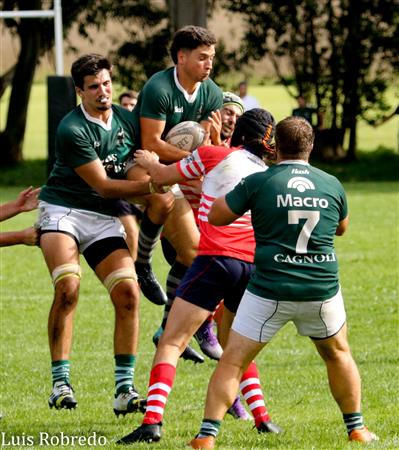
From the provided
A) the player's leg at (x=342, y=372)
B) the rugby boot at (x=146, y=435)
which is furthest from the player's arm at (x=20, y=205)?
the player's leg at (x=342, y=372)

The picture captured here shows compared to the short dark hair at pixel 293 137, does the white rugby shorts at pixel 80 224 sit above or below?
below

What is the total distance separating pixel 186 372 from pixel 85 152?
2.55 metres

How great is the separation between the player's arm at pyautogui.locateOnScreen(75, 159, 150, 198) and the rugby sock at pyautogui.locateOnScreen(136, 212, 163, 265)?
6.72 feet

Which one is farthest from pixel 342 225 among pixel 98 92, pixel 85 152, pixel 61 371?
pixel 61 371

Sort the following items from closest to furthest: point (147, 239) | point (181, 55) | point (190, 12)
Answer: point (181, 55) → point (147, 239) → point (190, 12)

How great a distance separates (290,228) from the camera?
6.31m

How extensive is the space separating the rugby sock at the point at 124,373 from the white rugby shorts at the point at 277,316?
140 centimetres

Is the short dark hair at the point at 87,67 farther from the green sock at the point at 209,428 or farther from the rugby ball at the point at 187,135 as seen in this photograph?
the green sock at the point at 209,428

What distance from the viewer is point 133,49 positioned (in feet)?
106

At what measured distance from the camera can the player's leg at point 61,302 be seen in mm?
7785

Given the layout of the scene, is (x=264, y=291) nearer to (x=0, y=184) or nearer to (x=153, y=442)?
(x=153, y=442)

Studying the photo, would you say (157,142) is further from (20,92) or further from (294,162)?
(20,92)

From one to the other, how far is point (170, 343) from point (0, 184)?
75.2 feet

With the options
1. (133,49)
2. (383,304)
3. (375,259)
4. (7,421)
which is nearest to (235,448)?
(7,421)
